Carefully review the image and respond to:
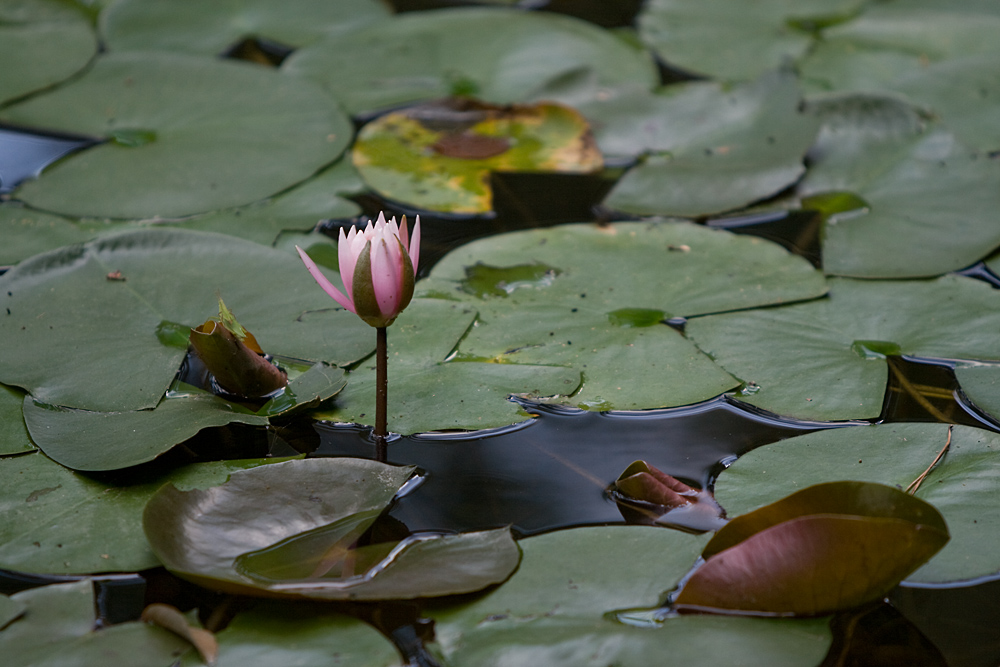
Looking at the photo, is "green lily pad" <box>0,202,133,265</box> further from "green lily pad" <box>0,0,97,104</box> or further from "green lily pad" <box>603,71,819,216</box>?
"green lily pad" <box>603,71,819,216</box>

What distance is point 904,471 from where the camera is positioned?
126 cm

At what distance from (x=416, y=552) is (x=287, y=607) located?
0.19m

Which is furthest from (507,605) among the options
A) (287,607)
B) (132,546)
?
(132,546)

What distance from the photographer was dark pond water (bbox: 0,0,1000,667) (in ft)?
3.51

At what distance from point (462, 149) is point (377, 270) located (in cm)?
118

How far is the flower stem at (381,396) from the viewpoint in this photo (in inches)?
49.0

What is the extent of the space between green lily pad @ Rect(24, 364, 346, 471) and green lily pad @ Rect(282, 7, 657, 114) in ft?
4.22

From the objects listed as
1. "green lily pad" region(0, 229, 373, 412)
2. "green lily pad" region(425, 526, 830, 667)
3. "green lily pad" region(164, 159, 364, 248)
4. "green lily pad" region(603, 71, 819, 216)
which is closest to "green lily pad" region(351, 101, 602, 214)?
"green lily pad" region(164, 159, 364, 248)

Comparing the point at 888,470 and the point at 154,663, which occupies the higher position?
the point at 888,470

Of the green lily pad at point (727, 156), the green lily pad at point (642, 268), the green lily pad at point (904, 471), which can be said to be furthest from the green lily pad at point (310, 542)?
the green lily pad at point (727, 156)

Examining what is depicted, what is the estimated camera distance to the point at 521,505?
4.17 feet

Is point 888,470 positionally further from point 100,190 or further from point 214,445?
point 100,190

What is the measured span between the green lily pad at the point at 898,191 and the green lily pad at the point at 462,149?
2.14 ft

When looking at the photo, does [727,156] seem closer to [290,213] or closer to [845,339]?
[845,339]
